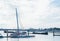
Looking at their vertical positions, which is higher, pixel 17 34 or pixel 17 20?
pixel 17 20

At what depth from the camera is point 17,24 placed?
82.2 meters

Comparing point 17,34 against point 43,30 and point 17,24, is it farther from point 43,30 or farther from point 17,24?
point 43,30

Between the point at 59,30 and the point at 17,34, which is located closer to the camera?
the point at 17,34

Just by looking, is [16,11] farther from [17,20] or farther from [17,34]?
[17,34]

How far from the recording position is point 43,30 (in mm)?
156750

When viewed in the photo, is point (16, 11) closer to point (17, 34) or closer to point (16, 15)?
point (16, 15)

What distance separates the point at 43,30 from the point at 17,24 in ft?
249

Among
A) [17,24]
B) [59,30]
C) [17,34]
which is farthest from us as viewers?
[59,30]

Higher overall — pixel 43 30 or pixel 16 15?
pixel 16 15

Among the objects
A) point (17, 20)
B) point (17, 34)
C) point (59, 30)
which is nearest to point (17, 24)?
point (17, 20)

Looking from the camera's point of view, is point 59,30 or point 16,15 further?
point 59,30

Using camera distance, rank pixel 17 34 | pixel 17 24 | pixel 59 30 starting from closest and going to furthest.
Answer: pixel 17 24
pixel 17 34
pixel 59 30

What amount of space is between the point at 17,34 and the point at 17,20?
27.6ft

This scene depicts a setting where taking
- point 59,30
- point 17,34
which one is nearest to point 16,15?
point 17,34
